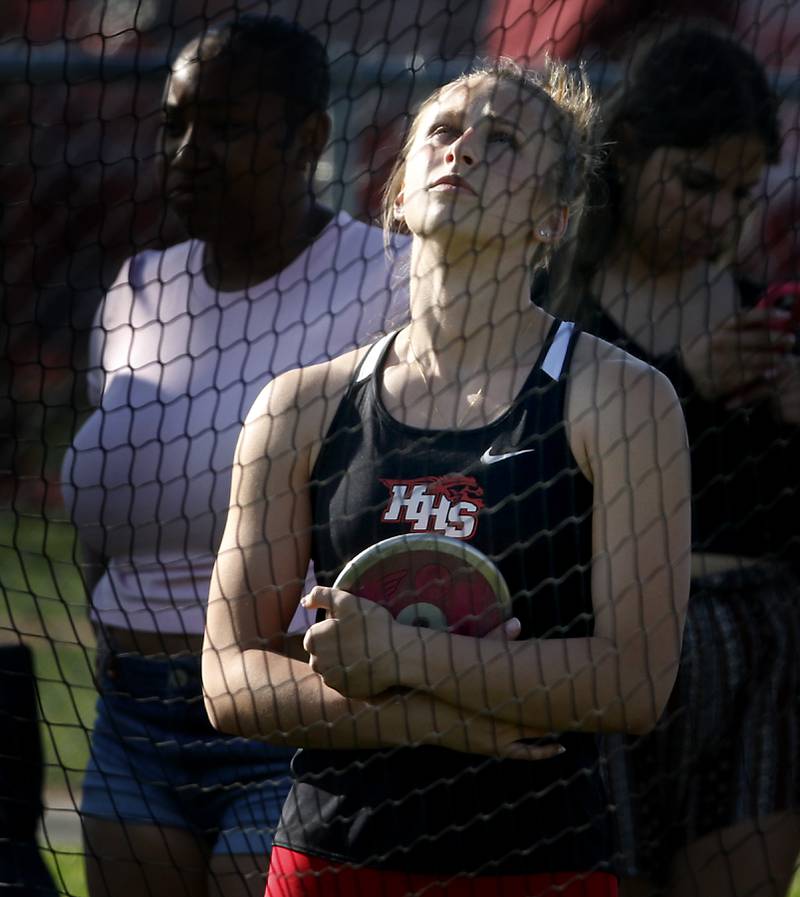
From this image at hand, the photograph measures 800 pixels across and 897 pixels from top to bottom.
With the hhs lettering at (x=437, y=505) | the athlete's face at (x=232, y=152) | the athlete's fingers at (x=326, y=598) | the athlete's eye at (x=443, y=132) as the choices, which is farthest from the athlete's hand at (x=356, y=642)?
the athlete's face at (x=232, y=152)

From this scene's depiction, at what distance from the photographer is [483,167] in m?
1.88

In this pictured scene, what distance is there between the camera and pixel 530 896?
1.79 m

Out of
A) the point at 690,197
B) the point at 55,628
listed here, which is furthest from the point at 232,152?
the point at 55,628

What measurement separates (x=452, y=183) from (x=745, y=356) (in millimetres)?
738

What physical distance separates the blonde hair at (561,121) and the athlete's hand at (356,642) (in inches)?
24.1

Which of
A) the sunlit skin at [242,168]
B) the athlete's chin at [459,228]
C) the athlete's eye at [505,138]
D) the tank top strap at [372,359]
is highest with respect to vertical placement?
the sunlit skin at [242,168]

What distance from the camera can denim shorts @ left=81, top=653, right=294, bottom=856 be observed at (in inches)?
91.2

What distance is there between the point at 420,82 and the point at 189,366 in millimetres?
1596

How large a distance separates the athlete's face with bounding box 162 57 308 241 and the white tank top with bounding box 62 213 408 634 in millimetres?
111

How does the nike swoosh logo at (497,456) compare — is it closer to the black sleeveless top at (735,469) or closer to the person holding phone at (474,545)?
the person holding phone at (474,545)

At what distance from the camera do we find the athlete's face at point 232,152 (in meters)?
2.65

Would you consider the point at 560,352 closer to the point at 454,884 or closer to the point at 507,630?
the point at 507,630

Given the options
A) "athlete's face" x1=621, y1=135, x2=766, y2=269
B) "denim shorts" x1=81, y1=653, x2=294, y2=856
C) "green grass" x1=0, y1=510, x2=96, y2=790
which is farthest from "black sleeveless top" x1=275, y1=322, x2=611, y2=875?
"green grass" x1=0, y1=510, x2=96, y2=790

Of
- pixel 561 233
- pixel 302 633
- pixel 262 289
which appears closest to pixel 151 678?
pixel 302 633
